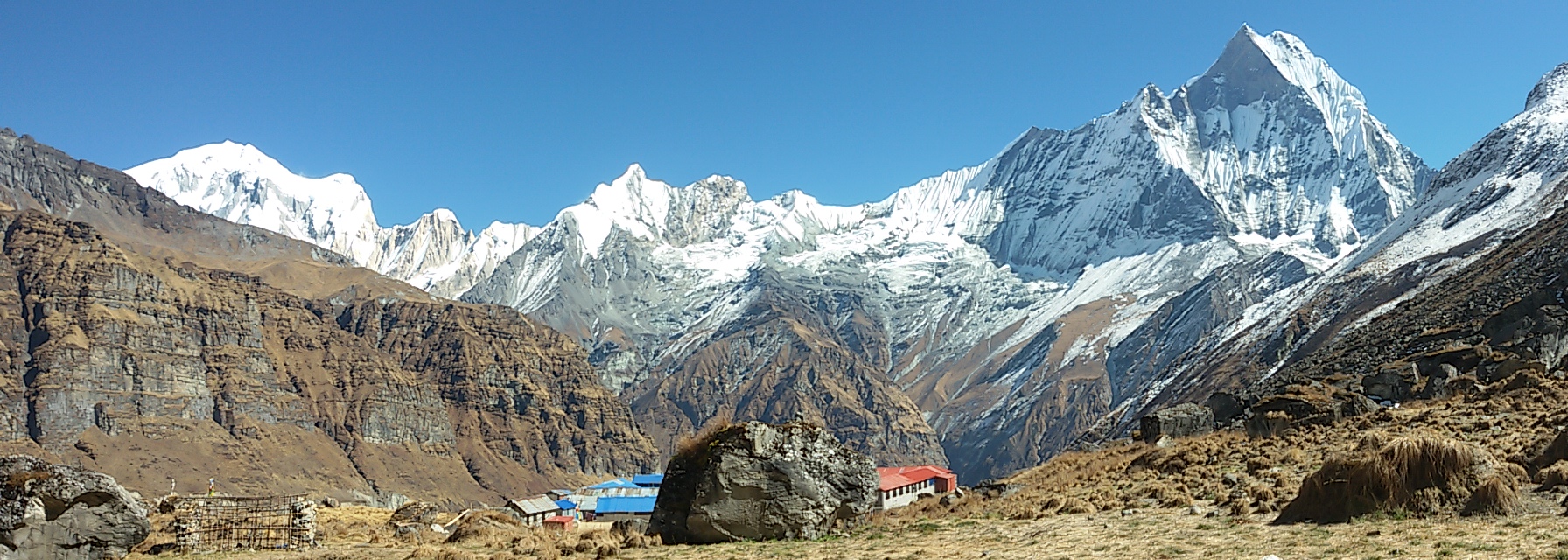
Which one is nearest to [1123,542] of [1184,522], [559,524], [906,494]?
[1184,522]

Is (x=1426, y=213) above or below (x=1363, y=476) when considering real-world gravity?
above

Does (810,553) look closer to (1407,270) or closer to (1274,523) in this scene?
(1274,523)

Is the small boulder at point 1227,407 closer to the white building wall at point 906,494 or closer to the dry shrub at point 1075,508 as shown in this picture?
the dry shrub at point 1075,508

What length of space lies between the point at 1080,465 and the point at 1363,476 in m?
20.6

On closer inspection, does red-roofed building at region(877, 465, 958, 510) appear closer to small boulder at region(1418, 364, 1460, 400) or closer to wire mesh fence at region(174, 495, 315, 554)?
small boulder at region(1418, 364, 1460, 400)

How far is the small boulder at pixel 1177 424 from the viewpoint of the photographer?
44406 mm

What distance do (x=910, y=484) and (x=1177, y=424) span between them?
121 feet

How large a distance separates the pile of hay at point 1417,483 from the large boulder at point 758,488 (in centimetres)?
919

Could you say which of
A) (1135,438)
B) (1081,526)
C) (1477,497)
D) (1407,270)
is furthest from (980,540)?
(1407,270)

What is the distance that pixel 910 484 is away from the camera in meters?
80.0

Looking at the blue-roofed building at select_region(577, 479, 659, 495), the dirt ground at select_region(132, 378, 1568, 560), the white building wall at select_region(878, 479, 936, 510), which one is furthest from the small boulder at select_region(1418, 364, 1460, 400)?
the blue-roofed building at select_region(577, 479, 659, 495)

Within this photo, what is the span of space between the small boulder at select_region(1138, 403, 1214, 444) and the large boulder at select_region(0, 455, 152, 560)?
3523 centimetres

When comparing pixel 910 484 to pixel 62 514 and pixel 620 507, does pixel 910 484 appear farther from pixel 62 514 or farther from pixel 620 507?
pixel 62 514

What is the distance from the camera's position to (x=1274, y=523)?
19703 millimetres
